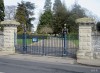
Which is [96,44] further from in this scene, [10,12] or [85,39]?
[10,12]

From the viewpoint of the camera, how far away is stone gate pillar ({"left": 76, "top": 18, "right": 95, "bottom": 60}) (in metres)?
18.5

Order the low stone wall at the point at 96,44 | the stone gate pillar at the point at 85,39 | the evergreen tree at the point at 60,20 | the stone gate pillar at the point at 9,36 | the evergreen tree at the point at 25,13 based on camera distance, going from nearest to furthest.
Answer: the stone gate pillar at the point at 85,39
the low stone wall at the point at 96,44
the stone gate pillar at the point at 9,36
the evergreen tree at the point at 25,13
the evergreen tree at the point at 60,20

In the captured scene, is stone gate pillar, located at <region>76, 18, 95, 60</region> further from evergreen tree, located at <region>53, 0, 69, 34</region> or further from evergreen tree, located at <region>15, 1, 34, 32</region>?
evergreen tree, located at <region>53, 0, 69, 34</region>

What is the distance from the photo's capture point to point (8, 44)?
881 inches

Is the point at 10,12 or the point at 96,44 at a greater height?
the point at 10,12

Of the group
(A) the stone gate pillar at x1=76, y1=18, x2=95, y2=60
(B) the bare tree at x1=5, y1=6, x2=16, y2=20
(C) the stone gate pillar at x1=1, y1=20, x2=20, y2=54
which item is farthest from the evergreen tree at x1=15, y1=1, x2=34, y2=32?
(A) the stone gate pillar at x1=76, y1=18, x2=95, y2=60

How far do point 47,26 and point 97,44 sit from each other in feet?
→ 243

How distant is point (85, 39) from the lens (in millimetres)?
18625

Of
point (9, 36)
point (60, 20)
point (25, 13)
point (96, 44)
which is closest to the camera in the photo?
point (96, 44)

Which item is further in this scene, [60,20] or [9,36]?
[60,20]

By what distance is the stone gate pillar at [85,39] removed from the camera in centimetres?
1853

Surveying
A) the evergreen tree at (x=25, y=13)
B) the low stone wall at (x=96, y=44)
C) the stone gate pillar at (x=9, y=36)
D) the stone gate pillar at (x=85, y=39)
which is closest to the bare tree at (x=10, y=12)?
the evergreen tree at (x=25, y=13)

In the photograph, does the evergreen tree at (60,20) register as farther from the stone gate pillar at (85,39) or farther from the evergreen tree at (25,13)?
the stone gate pillar at (85,39)

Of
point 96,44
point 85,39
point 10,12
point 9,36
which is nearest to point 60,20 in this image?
point 10,12
